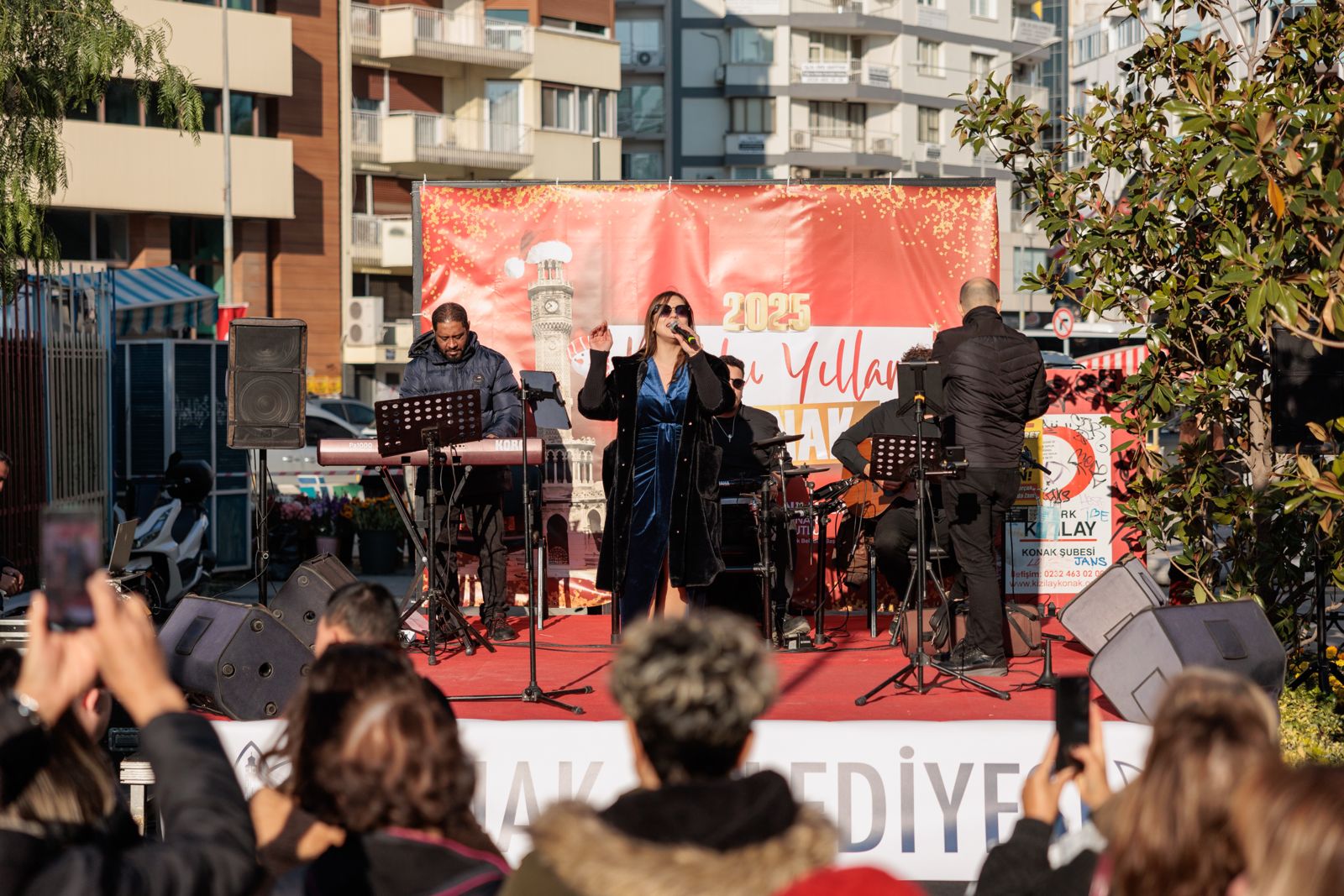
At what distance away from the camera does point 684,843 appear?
84.9 inches

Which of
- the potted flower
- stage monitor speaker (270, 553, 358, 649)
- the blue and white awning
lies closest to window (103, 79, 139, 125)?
the blue and white awning

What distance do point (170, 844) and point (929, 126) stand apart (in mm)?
59378

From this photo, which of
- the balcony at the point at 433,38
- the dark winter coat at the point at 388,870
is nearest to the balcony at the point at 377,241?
the balcony at the point at 433,38

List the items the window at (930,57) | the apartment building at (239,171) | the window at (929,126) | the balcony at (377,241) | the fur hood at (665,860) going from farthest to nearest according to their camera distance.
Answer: the window at (929,126), the window at (930,57), the balcony at (377,241), the apartment building at (239,171), the fur hood at (665,860)

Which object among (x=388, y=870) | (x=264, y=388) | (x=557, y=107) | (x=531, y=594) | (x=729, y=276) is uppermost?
(x=557, y=107)

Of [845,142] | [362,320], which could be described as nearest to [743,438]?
[362,320]

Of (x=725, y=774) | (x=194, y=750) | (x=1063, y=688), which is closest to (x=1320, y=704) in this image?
(x=1063, y=688)

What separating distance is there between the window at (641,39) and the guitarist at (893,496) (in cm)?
4854

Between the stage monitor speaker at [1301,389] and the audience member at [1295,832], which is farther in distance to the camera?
the stage monitor speaker at [1301,389]

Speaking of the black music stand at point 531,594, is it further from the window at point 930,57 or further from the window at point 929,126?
the window at point 930,57

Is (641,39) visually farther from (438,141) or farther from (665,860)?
(665,860)

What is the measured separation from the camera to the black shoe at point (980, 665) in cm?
754

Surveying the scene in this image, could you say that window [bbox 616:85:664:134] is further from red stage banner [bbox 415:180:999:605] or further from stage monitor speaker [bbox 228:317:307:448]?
stage monitor speaker [bbox 228:317:307:448]

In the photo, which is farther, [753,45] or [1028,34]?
[1028,34]
